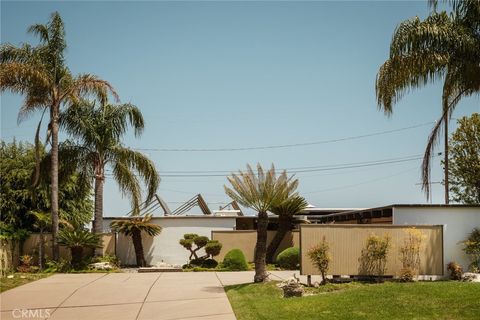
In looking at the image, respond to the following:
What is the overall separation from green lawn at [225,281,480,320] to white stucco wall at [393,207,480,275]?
678 cm

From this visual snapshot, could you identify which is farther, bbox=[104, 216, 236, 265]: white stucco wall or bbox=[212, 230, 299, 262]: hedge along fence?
bbox=[104, 216, 236, 265]: white stucco wall

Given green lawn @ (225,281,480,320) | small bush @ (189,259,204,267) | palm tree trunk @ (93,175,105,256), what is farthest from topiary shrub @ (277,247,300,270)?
green lawn @ (225,281,480,320)

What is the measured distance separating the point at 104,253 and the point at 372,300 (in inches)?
683

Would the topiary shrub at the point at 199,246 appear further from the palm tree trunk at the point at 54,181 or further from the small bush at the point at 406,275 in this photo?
the small bush at the point at 406,275

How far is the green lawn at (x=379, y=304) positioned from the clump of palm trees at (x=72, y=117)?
13.7 meters

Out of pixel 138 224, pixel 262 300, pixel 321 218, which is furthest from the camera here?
pixel 321 218

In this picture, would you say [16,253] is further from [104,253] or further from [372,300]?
[372,300]

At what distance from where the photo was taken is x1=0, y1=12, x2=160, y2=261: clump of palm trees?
74.2ft

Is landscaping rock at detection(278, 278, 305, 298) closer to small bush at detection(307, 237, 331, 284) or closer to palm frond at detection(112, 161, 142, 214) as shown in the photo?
small bush at detection(307, 237, 331, 284)

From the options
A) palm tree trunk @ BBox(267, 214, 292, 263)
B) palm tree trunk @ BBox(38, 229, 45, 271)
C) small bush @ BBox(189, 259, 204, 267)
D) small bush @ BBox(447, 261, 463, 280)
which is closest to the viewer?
small bush @ BBox(447, 261, 463, 280)

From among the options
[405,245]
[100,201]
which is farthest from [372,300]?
[100,201]

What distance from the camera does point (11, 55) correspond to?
74.5 ft

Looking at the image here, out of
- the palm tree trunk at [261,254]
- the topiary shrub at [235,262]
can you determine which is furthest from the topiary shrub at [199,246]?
the palm tree trunk at [261,254]

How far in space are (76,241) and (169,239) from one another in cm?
474
